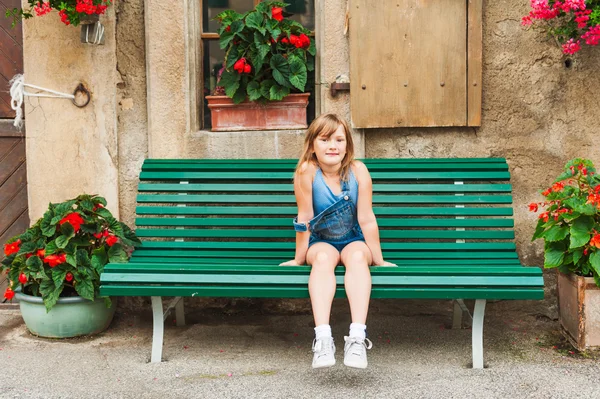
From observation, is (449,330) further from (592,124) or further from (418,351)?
(592,124)

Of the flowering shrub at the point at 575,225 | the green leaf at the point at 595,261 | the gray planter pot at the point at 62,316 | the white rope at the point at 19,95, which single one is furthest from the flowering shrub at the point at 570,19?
the gray planter pot at the point at 62,316

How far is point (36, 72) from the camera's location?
13.3 feet

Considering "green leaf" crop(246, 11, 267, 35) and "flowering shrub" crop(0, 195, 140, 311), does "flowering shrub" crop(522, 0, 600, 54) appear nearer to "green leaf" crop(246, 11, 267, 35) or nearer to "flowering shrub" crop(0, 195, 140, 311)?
"green leaf" crop(246, 11, 267, 35)

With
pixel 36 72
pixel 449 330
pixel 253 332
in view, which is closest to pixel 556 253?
pixel 449 330

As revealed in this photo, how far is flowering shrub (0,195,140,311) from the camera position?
346cm

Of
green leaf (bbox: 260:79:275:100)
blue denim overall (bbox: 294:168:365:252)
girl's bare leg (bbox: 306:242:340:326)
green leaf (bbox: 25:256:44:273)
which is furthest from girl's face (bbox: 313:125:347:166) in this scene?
green leaf (bbox: 25:256:44:273)

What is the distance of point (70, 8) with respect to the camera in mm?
3689

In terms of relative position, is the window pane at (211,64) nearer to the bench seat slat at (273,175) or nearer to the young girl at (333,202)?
the bench seat slat at (273,175)

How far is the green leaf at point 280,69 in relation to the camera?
3.96 m

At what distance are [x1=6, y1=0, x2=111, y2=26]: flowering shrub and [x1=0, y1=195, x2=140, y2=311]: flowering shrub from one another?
1011mm

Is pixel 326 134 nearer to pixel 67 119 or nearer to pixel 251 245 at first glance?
pixel 251 245

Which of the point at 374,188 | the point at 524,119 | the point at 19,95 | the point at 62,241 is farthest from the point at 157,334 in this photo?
the point at 524,119

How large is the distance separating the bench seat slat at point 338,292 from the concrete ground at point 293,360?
363mm

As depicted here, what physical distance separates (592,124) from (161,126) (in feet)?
8.34
